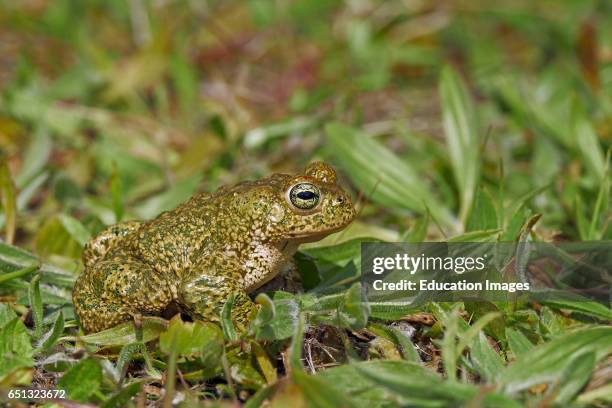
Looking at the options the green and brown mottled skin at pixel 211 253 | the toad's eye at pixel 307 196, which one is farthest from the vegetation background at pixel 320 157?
the toad's eye at pixel 307 196

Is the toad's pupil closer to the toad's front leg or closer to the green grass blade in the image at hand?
the toad's front leg

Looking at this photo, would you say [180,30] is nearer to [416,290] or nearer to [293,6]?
[293,6]

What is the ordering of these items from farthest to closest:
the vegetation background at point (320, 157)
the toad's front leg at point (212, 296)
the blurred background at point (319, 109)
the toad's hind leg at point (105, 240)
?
the blurred background at point (319, 109), the toad's hind leg at point (105, 240), the toad's front leg at point (212, 296), the vegetation background at point (320, 157)

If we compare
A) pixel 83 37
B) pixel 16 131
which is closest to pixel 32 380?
pixel 16 131

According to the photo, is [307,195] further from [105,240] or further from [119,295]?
[105,240]

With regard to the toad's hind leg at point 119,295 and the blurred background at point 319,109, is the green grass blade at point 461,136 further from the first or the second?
the toad's hind leg at point 119,295

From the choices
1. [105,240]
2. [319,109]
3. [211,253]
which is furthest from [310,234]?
[319,109]
